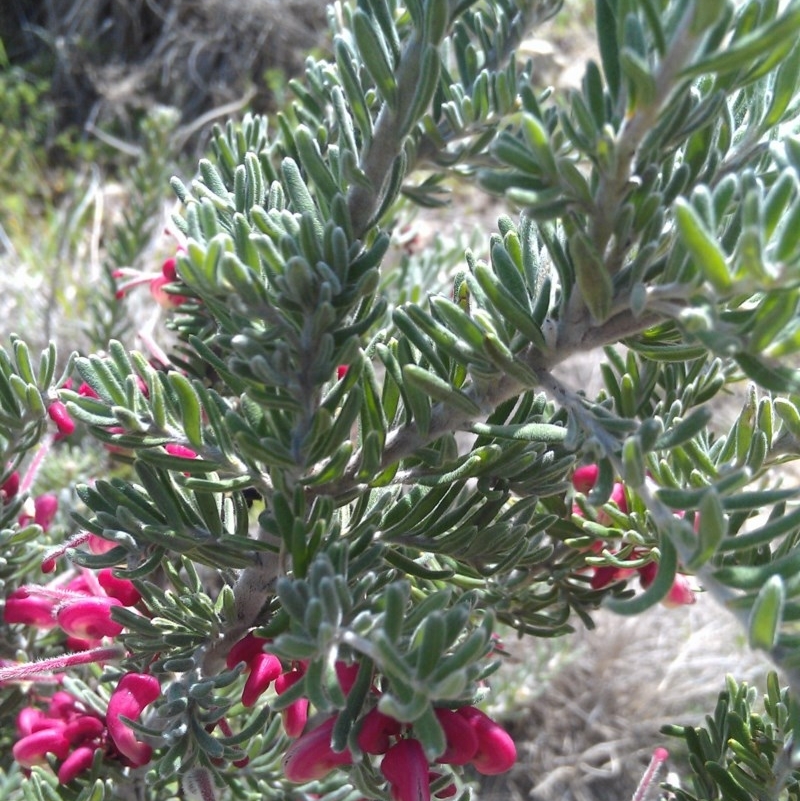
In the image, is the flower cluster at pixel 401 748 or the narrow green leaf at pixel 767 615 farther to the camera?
the flower cluster at pixel 401 748

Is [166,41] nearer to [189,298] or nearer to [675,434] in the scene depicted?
[189,298]

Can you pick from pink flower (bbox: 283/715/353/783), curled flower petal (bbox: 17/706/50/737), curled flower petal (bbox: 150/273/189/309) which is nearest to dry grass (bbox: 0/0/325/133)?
curled flower petal (bbox: 150/273/189/309)

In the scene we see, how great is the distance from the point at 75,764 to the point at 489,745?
440mm

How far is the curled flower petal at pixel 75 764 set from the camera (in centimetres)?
79

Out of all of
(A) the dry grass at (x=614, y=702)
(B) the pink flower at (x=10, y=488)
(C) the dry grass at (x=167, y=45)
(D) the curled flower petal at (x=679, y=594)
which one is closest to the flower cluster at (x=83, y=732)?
(B) the pink flower at (x=10, y=488)

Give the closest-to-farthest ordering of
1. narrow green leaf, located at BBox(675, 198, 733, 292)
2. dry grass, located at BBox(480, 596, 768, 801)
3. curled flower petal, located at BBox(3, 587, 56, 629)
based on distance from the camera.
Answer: narrow green leaf, located at BBox(675, 198, 733, 292)
curled flower petal, located at BBox(3, 587, 56, 629)
dry grass, located at BBox(480, 596, 768, 801)

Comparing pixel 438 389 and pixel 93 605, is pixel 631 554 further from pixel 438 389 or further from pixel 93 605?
pixel 93 605

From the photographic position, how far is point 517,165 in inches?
19.3

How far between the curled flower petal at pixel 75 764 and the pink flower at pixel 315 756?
323 mm

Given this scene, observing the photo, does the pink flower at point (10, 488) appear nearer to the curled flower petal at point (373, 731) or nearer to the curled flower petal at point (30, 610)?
the curled flower petal at point (30, 610)

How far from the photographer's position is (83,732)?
0.83 meters

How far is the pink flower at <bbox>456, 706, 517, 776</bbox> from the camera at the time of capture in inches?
23.0

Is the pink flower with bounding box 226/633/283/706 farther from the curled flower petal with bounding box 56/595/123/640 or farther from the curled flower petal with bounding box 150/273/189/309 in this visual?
the curled flower petal with bounding box 150/273/189/309

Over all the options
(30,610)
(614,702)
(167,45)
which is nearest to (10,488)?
(30,610)
